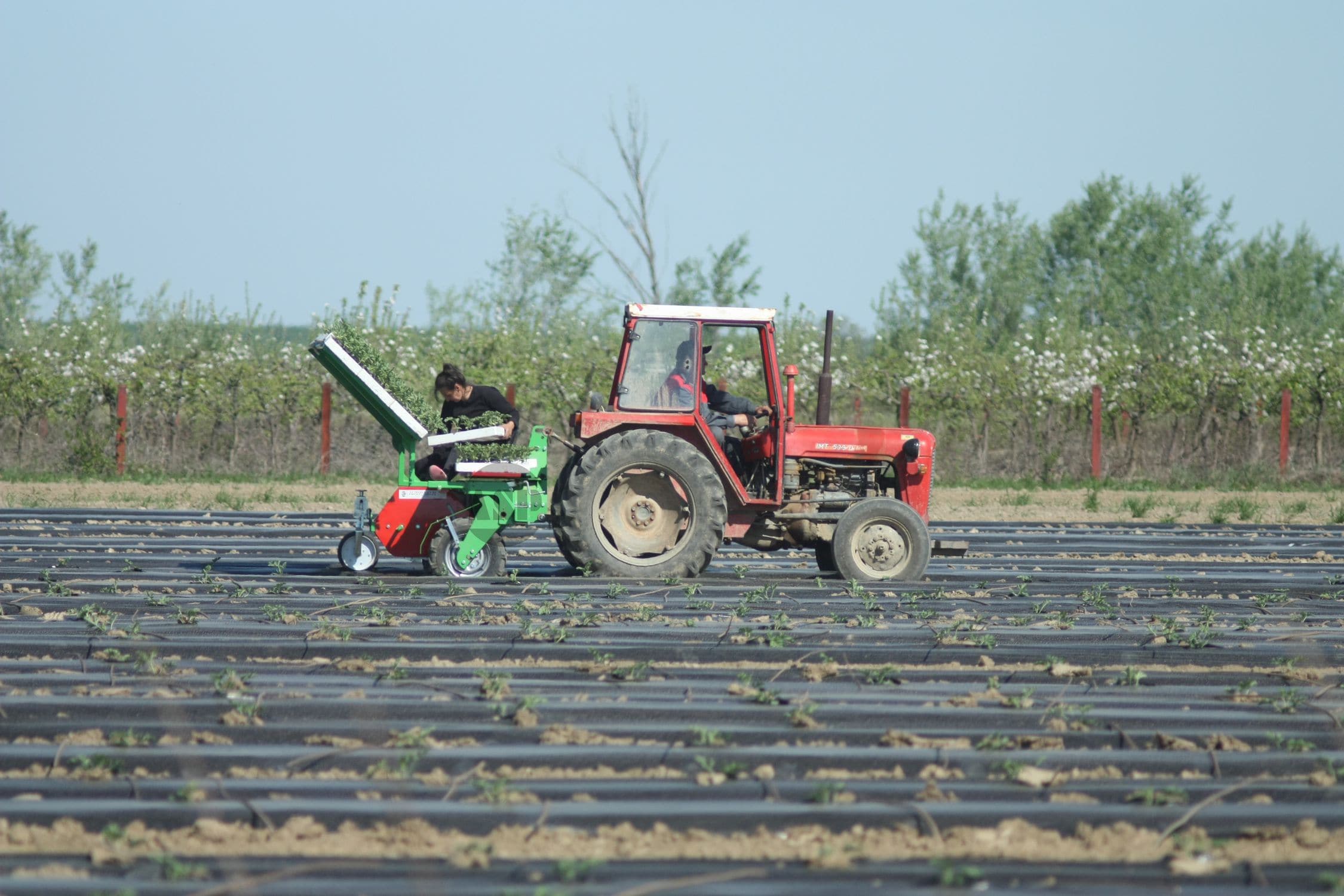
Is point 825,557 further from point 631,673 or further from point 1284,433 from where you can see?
point 1284,433

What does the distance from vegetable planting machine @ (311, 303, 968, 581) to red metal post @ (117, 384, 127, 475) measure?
10326 mm

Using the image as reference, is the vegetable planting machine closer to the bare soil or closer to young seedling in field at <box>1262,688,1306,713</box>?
young seedling in field at <box>1262,688,1306,713</box>

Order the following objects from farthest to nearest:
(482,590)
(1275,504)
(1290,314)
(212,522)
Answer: (1290,314)
(1275,504)
(212,522)
(482,590)

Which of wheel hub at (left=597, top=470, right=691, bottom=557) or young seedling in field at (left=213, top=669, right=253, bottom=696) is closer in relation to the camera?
young seedling in field at (left=213, top=669, right=253, bottom=696)

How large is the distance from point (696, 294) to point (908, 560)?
67.5 feet

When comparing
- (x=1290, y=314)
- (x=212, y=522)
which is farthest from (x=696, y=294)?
(x=1290, y=314)

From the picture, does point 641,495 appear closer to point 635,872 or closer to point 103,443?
point 635,872

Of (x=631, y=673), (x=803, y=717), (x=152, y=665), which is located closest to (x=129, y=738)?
(x=152, y=665)

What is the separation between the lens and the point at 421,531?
29.6 feet

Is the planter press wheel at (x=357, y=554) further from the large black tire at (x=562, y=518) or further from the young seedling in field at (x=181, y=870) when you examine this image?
the young seedling in field at (x=181, y=870)

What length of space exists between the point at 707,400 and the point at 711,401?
0.14 ft

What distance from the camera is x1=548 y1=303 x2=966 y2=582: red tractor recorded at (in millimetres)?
8875

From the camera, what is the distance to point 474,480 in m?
8.94

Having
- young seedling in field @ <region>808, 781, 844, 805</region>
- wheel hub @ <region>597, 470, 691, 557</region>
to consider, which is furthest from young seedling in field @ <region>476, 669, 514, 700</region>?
wheel hub @ <region>597, 470, 691, 557</region>
